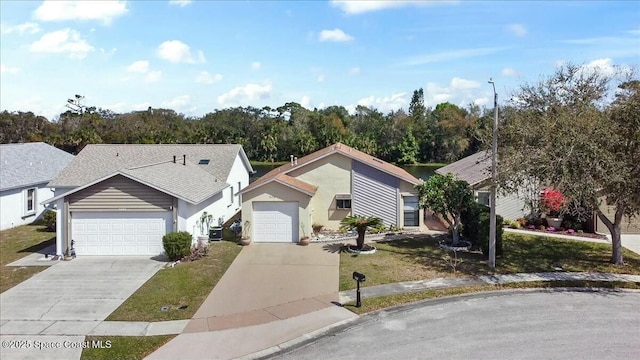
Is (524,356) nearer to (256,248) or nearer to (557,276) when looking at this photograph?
(557,276)

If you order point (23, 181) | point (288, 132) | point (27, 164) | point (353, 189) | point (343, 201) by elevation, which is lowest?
point (343, 201)

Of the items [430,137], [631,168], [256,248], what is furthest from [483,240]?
[430,137]

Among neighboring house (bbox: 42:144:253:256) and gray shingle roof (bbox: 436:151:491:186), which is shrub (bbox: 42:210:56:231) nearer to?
neighboring house (bbox: 42:144:253:256)

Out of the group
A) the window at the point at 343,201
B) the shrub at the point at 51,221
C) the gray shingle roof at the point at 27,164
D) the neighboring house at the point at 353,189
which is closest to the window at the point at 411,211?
the neighboring house at the point at 353,189

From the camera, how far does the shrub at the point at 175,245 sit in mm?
17406

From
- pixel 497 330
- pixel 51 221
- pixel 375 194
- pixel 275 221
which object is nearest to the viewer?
pixel 497 330

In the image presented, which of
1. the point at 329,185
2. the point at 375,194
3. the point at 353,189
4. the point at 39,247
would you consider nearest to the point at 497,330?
the point at 375,194

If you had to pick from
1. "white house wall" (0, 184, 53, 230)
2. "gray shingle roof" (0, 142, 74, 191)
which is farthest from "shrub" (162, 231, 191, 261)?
"gray shingle roof" (0, 142, 74, 191)

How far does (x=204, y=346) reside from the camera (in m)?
10.5

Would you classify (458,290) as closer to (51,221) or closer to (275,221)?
(275,221)

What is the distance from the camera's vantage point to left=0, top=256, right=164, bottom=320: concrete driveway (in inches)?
499

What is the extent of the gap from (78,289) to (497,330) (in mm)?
13233

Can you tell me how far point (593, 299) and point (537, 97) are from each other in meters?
9.40

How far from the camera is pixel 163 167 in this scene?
72.5 feet
